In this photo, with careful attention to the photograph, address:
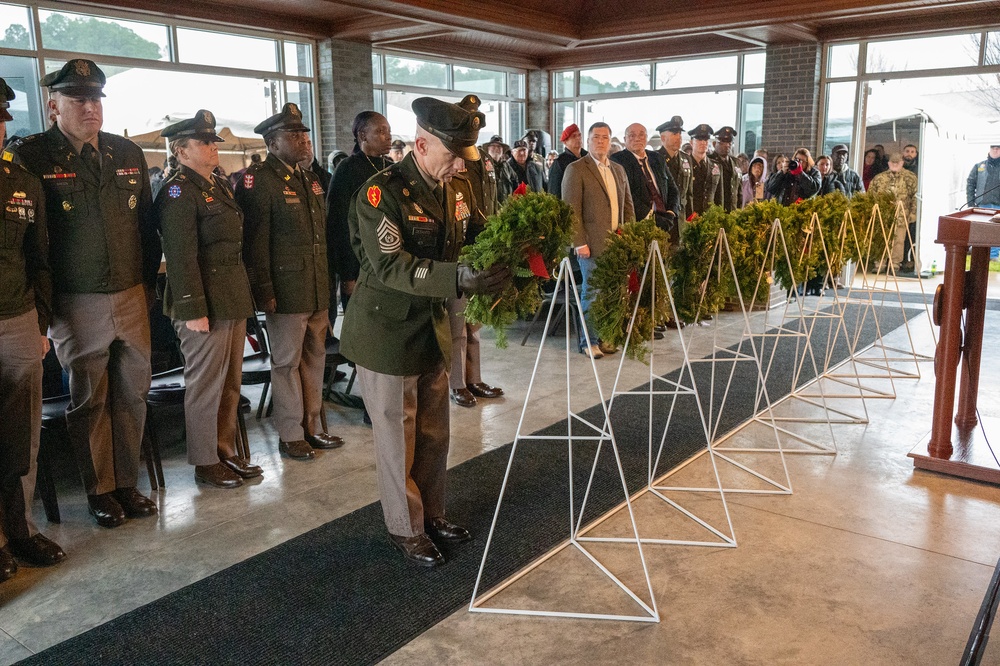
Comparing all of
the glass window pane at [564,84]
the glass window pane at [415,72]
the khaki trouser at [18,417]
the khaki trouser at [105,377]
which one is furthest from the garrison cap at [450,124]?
the glass window pane at [564,84]

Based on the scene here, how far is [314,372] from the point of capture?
445cm

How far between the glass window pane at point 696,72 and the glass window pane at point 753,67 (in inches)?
7.3

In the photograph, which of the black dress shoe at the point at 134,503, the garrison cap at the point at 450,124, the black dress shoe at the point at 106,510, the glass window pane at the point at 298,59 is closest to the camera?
the garrison cap at the point at 450,124

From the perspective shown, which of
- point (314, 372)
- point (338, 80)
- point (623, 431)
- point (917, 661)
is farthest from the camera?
point (338, 80)

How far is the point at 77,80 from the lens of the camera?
3238mm

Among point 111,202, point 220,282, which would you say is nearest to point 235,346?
point 220,282

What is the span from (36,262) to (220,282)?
0.79m

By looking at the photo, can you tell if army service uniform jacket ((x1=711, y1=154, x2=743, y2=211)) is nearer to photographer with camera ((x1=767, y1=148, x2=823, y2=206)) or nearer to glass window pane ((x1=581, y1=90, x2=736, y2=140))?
photographer with camera ((x1=767, y1=148, x2=823, y2=206))

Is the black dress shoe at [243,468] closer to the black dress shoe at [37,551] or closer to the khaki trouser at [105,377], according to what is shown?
the khaki trouser at [105,377]

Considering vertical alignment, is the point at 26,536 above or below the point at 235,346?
below

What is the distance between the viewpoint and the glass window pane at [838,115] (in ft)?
35.8

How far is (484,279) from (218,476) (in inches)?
80.5

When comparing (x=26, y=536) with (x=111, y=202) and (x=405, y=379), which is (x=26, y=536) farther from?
(x=405, y=379)

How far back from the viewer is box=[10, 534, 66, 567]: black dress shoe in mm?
3176
